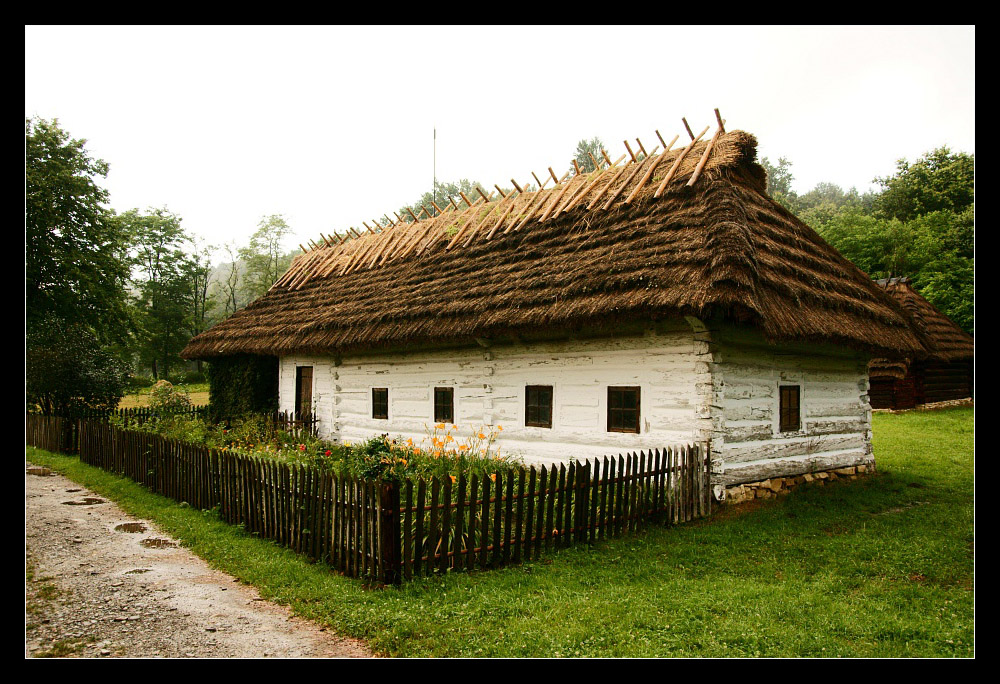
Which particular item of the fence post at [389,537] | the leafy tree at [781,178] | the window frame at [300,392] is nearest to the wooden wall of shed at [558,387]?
the window frame at [300,392]

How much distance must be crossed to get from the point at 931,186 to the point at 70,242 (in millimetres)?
43659

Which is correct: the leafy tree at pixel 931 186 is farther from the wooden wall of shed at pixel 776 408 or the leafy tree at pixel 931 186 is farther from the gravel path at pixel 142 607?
the gravel path at pixel 142 607

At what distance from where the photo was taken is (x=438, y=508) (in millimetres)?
6160

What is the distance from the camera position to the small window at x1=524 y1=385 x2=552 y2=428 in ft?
34.7

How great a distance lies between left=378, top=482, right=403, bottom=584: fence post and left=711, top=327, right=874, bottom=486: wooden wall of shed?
472 centimetres

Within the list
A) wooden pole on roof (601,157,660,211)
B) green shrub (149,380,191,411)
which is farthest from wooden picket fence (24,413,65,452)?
wooden pole on roof (601,157,660,211)

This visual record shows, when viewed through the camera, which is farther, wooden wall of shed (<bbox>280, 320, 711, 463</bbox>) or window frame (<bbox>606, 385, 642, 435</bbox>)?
window frame (<bbox>606, 385, 642, 435</bbox>)

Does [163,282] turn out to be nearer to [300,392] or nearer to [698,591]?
[300,392]

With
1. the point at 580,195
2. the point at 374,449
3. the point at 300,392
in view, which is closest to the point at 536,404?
the point at 374,449

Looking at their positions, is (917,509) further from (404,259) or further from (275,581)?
(404,259)

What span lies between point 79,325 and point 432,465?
14.8m

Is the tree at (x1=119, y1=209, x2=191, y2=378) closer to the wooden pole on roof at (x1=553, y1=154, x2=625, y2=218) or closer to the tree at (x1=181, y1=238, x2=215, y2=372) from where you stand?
the tree at (x1=181, y1=238, x2=215, y2=372)

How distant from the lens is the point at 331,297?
16359 mm

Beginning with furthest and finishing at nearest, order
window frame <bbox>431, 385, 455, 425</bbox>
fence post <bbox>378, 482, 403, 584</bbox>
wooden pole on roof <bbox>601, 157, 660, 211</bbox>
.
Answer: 1. window frame <bbox>431, 385, 455, 425</bbox>
2. wooden pole on roof <bbox>601, 157, 660, 211</bbox>
3. fence post <bbox>378, 482, 403, 584</bbox>
